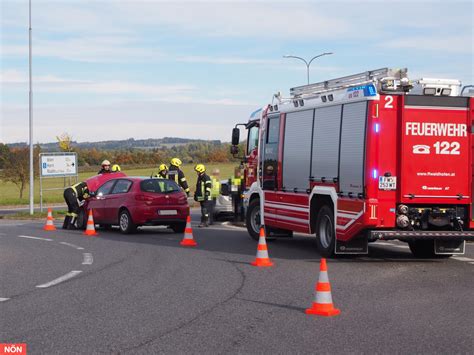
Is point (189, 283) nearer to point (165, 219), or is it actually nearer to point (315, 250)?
point (315, 250)

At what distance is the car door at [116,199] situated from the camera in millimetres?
20797

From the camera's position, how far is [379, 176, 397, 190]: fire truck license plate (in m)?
13.2

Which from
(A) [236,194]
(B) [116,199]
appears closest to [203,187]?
(A) [236,194]

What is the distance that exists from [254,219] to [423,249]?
475cm

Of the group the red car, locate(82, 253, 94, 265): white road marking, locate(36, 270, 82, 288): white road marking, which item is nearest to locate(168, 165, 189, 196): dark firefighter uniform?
the red car

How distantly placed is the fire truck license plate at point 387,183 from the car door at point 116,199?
9.08m

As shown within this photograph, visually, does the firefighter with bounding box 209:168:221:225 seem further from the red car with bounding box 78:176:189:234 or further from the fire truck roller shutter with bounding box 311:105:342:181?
the fire truck roller shutter with bounding box 311:105:342:181

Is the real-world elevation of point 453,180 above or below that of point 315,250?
above

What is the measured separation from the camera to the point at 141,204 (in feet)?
66.3

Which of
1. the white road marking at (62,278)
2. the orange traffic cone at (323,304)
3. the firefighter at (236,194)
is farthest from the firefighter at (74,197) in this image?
the orange traffic cone at (323,304)

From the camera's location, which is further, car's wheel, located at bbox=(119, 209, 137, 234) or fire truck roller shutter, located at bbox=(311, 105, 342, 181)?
car's wheel, located at bbox=(119, 209, 137, 234)

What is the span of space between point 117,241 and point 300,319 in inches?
407

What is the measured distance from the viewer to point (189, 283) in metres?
11.5

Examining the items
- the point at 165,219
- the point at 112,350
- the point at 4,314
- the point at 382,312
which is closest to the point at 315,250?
the point at 165,219
